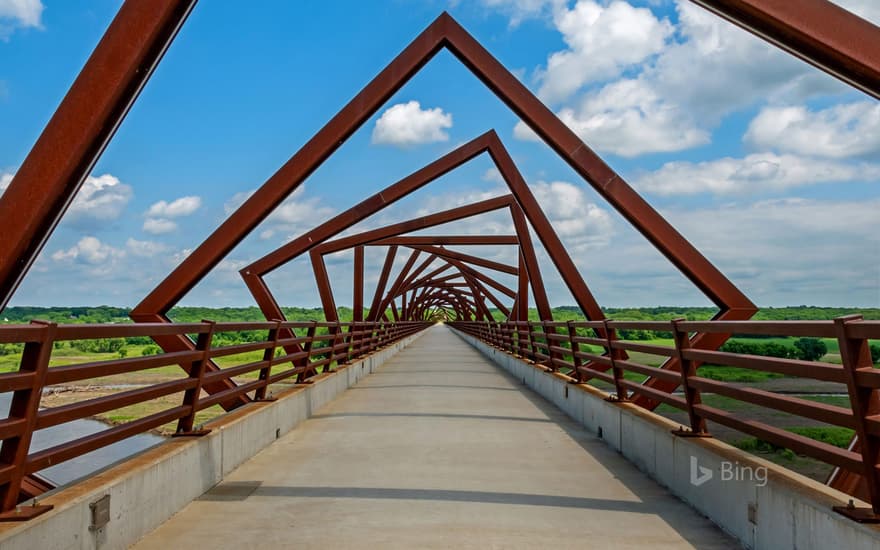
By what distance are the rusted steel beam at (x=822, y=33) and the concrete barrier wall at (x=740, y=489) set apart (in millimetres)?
3289

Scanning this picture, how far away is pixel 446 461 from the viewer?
7.35m

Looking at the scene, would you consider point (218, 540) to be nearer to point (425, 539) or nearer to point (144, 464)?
point (144, 464)

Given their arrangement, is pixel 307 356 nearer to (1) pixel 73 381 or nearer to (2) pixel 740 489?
(1) pixel 73 381

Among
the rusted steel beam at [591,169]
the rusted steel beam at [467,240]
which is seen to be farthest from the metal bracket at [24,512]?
the rusted steel beam at [467,240]

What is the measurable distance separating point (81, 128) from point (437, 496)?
4.58 meters

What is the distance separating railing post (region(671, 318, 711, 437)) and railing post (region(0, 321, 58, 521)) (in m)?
4.85

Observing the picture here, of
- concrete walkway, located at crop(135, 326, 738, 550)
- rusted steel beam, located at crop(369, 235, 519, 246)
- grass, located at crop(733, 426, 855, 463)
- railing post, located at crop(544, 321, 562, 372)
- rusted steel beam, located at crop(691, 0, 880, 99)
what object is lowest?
grass, located at crop(733, 426, 855, 463)

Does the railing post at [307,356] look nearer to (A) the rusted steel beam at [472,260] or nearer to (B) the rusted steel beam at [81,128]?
(B) the rusted steel beam at [81,128]

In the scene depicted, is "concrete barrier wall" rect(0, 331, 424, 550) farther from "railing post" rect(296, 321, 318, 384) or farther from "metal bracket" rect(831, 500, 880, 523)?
"metal bracket" rect(831, 500, 880, 523)

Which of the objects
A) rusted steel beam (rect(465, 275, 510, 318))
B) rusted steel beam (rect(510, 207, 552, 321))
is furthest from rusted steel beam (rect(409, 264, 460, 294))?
rusted steel beam (rect(510, 207, 552, 321))

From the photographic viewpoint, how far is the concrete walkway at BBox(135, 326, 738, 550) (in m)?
4.80

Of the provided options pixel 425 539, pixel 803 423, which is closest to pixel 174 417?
pixel 425 539

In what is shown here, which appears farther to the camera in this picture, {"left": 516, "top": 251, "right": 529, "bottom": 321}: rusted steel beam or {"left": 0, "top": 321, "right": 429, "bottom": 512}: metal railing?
{"left": 516, "top": 251, "right": 529, "bottom": 321}: rusted steel beam

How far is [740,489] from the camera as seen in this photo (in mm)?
4844
